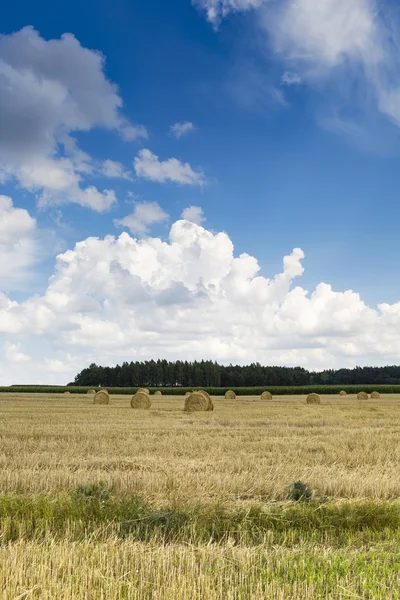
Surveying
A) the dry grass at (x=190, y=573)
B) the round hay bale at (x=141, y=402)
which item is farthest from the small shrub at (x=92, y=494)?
the round hay bale at (x=141, y=402)

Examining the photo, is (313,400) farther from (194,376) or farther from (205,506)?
(194,376)

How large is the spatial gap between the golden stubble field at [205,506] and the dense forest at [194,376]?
104m

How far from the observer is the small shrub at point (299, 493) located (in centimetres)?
737

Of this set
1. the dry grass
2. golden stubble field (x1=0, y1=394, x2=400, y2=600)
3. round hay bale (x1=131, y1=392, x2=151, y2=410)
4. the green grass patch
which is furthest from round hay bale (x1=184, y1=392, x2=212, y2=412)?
the dry grass

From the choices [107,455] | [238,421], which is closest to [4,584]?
[107,455]

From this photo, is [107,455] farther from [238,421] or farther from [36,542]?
[238,421]

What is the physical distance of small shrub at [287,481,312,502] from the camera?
7.37 m

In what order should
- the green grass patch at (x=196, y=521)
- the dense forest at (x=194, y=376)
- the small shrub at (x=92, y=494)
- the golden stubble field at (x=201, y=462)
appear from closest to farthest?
the green grass patch at (x=196, y=521)
the small shrub at (x=92, y=494)
the golden stubble field at (x=201, y=462)
the dense forest at (x=194, y=376)

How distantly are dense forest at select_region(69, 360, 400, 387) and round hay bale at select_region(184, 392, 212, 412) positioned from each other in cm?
8828

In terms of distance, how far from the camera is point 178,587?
4188 mm

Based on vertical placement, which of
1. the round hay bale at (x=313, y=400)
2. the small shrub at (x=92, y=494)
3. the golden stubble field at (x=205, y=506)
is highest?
the small shrub at (x=92, y=494)

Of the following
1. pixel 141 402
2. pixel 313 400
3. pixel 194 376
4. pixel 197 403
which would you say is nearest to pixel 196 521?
pixel 197 403

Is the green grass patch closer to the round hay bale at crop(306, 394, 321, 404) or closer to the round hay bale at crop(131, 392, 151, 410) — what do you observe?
the round hay bale at crop(131, 392, 151, 410)

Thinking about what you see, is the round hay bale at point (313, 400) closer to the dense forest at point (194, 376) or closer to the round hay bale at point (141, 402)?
the round hay bale at point (141, 402)
